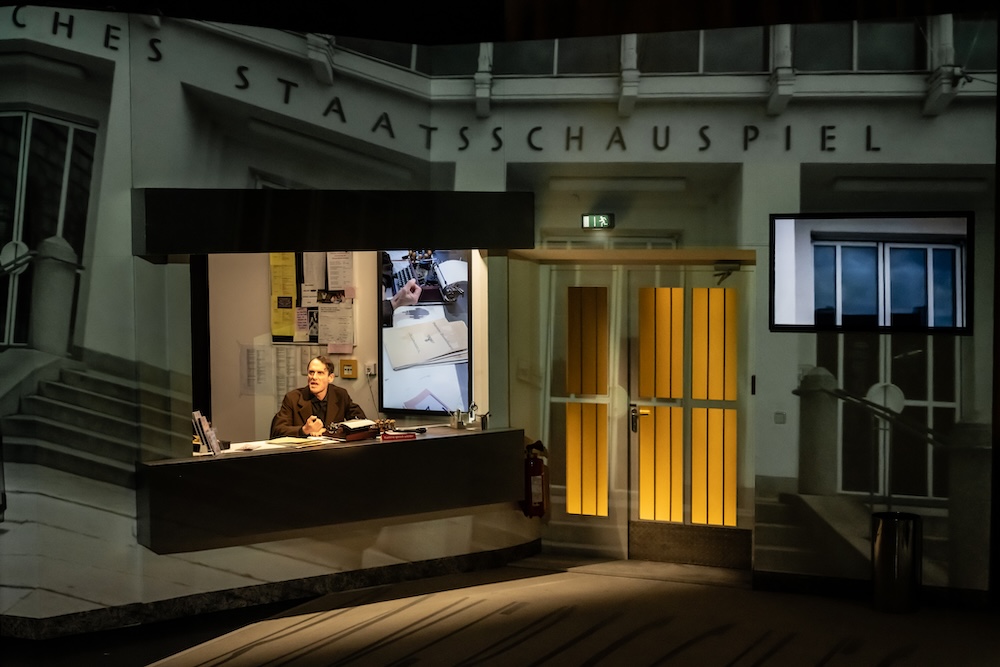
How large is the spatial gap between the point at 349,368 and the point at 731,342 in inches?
120

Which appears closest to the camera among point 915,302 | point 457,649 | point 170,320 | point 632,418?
point 457,649

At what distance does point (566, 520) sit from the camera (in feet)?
22.5

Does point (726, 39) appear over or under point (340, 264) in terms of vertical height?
over

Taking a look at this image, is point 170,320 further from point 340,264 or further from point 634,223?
point 634,223

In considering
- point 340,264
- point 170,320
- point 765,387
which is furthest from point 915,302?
point 170,320

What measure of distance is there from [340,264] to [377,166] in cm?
154

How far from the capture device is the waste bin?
5.51 m

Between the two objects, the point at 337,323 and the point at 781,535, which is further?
the point at 337,323

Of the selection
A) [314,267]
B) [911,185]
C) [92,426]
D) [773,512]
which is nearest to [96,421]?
[92,426]

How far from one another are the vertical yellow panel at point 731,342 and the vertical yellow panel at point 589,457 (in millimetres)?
1034

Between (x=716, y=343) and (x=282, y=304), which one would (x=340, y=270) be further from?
(x=716, y=343)

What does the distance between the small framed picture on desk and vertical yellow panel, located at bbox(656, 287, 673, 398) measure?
243 centimetres

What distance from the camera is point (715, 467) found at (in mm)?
6605

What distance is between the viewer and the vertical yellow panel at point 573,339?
6734mm
